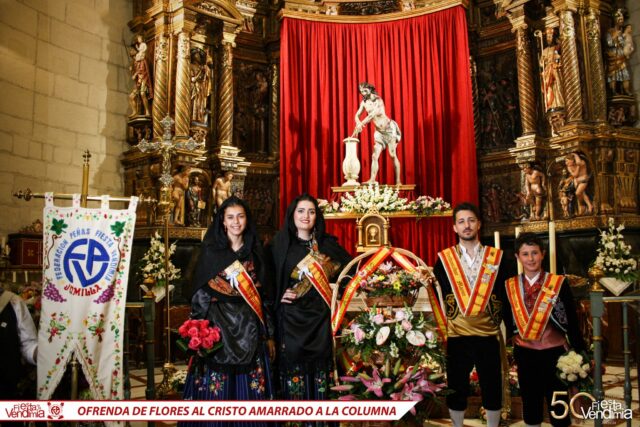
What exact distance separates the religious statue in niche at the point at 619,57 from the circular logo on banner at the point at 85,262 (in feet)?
25.6

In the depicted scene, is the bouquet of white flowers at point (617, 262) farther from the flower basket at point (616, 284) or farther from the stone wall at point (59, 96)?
the stone wall at point (59, 96)

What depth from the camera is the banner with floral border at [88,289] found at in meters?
3.60

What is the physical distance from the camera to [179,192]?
827cm

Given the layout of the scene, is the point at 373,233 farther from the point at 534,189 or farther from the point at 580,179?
the point at 580,179

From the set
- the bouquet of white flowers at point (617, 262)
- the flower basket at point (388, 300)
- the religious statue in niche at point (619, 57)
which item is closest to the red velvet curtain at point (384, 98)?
the religious statue in niche at point (619, 57)

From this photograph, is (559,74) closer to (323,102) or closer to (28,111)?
(323,102)

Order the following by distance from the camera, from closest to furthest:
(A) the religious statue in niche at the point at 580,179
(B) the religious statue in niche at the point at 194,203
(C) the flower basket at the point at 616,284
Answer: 1. (C) the flower basket at the point at 616,284
2. (A) the religious statue in niche at the point at 580,179
3. (B) the religious statue in niche at the point at 194,203

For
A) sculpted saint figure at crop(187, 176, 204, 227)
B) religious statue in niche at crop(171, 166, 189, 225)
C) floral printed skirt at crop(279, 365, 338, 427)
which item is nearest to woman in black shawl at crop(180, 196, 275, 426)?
floral printed skirt at crop(279, 365, 338, 427)

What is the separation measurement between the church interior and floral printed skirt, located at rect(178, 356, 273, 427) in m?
3.04

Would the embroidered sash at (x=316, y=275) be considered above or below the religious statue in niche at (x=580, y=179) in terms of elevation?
below

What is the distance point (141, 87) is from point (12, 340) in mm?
6090

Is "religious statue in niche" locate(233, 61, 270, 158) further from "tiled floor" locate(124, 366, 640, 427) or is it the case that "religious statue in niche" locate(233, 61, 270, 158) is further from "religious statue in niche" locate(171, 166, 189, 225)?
"tiled floor" locate(124, 366, 640, 427)

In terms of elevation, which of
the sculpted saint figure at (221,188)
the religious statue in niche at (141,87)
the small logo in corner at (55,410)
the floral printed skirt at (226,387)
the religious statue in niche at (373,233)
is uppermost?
the religious statue in niche at (141,87)

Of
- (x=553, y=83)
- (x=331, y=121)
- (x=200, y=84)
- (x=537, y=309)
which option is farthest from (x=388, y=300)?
(x=331, y=121)
